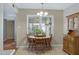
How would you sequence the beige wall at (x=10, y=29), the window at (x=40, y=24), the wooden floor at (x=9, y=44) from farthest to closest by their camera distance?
the window at (x=40, y=24)
the wooden floor at (x=9, y=44)
the beige wall at (x=10, y=29)

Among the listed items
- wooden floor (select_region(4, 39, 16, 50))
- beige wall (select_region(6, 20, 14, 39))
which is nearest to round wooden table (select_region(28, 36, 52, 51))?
wooden floor (select_region(4, 39, 16, 50))

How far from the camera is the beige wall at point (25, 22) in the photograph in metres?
3.04

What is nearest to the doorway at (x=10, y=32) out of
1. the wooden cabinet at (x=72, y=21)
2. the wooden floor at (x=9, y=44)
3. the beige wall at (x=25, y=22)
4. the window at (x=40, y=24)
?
the wooden floor at (x=9, y=44)

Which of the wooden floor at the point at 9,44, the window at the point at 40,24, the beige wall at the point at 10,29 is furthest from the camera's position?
the window at the point at 40,24

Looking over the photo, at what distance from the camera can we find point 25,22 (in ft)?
10.8

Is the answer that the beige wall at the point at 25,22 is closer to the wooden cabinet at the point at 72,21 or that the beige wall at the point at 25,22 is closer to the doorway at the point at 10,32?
the doorway at the point at 10,32

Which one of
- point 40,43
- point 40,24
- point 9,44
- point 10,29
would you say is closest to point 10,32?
point 10,29

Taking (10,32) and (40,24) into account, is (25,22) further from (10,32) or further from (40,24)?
(10,32)

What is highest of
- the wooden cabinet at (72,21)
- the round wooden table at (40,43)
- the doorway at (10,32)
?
the wooden cabinet at (72,21)

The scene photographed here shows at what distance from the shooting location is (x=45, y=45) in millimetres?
3482

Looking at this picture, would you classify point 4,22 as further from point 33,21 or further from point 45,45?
point 45,45

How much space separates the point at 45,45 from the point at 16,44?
771 mm

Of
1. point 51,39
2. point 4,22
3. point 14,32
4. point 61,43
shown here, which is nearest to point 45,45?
point 51,39

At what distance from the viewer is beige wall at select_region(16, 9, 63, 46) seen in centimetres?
304
